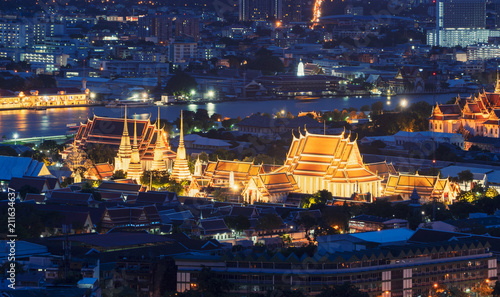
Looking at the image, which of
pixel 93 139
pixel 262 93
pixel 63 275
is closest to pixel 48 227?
pixel 63 275

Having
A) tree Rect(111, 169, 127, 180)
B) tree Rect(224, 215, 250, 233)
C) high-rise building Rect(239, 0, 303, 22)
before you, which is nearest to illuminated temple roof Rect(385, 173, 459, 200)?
tree Rect(224, 215, 250, 233)

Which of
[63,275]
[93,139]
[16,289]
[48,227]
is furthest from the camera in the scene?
[93,139]

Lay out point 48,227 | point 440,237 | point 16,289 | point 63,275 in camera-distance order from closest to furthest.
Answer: point 16,289
point 63,275
point 440,237
point 48,227

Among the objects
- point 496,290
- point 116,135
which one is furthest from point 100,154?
point 496,290

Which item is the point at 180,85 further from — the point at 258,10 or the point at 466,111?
the point at 258,10

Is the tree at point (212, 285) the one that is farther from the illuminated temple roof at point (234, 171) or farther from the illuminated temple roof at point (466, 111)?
the illuminated temple roof at point (466, 111)

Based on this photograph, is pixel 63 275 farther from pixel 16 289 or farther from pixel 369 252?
pixel 369 252

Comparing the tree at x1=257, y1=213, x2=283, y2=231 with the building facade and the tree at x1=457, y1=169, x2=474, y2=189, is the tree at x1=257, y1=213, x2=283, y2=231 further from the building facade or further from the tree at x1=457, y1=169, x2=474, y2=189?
the tree at x1=457, y1=169, x2=474, y2=189
